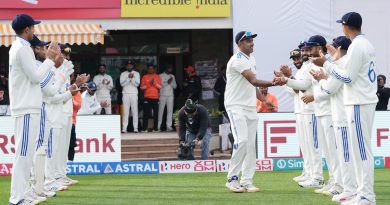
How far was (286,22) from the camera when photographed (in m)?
27.0

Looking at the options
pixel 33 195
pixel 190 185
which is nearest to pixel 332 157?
pixel 190 185

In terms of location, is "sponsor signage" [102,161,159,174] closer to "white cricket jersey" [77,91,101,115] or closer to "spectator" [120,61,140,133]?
"white cricket jersey" [77,91,101,115]

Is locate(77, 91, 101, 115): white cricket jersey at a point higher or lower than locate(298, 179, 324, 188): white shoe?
higher

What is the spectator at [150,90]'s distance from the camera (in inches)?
1080

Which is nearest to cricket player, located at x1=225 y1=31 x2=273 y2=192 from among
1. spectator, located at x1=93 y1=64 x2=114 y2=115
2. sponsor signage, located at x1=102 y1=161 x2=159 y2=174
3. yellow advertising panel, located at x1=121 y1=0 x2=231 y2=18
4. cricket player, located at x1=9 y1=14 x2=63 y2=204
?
cricket player, located at x1=9 y1=14 x2=63 y2=204

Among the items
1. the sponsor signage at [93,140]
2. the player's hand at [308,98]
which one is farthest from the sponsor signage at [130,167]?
the player's hand at [308,98]

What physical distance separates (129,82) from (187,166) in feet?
23.2

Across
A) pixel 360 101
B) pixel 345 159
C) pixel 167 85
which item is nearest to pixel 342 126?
pixel 345 159

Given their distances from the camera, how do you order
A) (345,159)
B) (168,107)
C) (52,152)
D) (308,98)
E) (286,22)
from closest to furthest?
(345,159) < (308,98) < (52,152) < (286,22) < (168,107)

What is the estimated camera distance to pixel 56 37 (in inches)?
984

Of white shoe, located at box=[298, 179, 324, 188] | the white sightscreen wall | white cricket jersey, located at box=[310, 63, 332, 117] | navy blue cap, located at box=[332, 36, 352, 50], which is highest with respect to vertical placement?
the white sightscreen wall

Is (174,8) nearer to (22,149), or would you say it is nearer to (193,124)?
(193,124)

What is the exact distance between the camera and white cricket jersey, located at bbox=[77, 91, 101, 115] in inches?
776

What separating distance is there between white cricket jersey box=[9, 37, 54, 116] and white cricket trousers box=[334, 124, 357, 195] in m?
4.06
